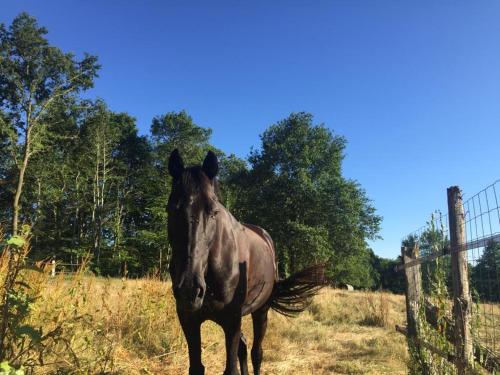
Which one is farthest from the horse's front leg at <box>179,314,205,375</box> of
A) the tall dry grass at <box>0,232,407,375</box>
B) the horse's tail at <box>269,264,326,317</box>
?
the horse's tail at <box>269,264,326,317</box>

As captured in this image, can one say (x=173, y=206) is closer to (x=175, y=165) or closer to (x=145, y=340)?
(x=175, y=165)

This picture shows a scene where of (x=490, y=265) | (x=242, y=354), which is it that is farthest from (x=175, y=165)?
(x=490, y=265)

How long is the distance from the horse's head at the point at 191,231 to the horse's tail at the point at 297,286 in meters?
2.51

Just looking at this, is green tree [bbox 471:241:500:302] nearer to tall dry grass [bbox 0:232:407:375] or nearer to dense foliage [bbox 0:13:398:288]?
tall dry grass [bbox 0:232:407:375]

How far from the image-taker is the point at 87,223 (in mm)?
32781

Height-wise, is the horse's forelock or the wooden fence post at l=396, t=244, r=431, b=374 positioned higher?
the horse's forelock

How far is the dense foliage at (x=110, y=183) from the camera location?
26.2 metres

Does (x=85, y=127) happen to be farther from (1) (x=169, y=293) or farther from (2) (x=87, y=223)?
(1) (x=169, y=293)

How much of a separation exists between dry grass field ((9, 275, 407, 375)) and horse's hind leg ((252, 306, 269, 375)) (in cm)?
66

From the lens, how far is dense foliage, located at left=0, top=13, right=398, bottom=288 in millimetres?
26234

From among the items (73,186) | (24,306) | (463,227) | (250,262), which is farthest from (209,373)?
(73,186)

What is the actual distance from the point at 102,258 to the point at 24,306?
3008 cm

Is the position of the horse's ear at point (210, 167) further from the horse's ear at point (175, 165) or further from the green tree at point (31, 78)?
the green tree at point (31, 78)

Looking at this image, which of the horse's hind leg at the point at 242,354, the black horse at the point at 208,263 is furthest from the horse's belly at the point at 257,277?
the horse's hind leg at the point at 242,354
